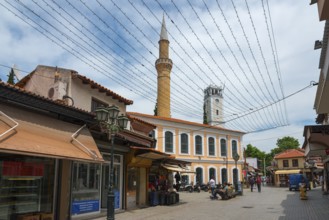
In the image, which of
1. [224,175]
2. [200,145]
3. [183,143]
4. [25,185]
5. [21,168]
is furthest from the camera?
[224,175]

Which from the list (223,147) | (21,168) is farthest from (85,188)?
(223,147)

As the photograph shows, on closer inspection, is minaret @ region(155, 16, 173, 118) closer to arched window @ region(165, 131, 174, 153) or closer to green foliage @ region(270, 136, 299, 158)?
arched window @ region(165, 131, 174, 153)

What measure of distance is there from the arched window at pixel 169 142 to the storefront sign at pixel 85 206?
23.4 metres

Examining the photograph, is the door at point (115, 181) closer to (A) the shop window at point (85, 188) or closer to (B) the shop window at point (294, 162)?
(A) the shop window at point (85, 188)

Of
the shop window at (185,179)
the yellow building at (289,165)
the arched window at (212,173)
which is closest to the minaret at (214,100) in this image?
the yellow building at (289,165)

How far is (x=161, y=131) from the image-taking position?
36.5 m

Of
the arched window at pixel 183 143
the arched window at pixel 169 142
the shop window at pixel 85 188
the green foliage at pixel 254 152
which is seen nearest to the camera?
the shop window at pixel 85 188

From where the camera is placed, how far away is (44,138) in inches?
364

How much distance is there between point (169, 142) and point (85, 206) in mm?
24621

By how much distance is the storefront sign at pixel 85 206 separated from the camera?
12.2m

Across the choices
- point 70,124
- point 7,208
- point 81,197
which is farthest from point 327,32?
point 81,197

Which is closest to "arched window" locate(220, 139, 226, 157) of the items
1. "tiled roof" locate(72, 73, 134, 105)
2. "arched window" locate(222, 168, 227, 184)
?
"arched window" locate(222, 168, 227, 184)

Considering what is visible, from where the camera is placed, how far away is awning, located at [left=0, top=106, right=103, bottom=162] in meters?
7.85

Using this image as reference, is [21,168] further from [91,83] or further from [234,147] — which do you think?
[234,147]
